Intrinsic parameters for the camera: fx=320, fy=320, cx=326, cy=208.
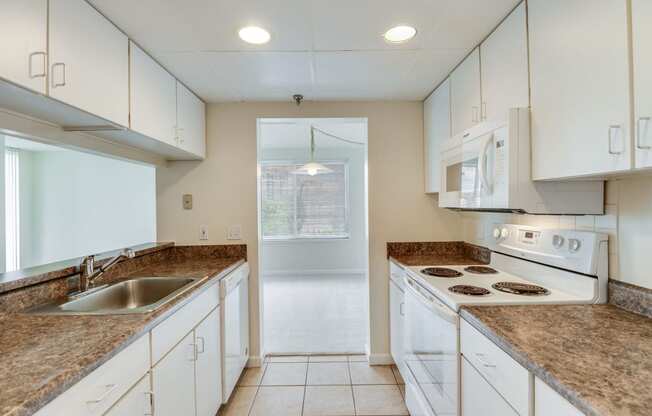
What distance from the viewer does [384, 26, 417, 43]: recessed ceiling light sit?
1.59 meters

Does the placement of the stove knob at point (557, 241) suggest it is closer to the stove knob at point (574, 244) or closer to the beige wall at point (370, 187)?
the stove knob at point (574, 244)

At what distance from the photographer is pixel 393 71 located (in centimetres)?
207

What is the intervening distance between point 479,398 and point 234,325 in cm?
159

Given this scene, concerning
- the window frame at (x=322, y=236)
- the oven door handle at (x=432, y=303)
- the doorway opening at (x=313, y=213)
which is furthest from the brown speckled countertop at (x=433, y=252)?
the window frame at (x=322, y=236)

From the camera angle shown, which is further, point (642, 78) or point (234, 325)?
point (234, 325)

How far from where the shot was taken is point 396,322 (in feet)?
7.97

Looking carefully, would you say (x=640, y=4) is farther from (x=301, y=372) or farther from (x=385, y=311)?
(x=301, y=372)

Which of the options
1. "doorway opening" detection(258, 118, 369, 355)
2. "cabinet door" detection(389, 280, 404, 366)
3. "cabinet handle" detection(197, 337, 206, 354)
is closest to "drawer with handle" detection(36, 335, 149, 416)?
"cabinet handle" detection(197, 337, 206, 354)

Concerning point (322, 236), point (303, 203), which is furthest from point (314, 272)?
point (303, 203)

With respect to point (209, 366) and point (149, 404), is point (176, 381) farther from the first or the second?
point (209, 366)

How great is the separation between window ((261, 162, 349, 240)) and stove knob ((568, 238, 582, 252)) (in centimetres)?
469

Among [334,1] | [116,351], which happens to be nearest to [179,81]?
[334,1]

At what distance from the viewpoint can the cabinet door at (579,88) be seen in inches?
36.9

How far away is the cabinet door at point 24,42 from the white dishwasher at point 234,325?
4.52 feet
